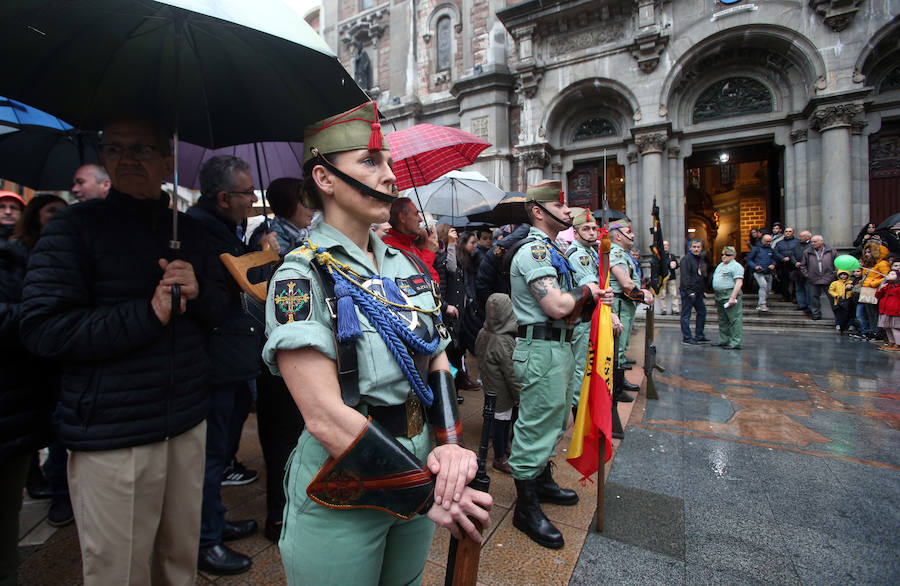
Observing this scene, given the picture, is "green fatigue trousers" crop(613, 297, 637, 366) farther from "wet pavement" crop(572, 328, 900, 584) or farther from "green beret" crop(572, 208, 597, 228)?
"green beret" crop(572, 208, 597, 228)

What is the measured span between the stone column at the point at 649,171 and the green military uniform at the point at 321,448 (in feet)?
44.9

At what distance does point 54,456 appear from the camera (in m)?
3.04

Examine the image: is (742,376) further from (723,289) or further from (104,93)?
(104,93)

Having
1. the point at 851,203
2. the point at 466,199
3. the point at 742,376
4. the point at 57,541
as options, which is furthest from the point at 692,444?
the point at 851,203

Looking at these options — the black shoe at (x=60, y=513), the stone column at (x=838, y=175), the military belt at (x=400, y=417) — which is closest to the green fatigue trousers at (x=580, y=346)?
the military belt at (x=400, y=417)

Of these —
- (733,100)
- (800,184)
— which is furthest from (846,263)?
(733,100)

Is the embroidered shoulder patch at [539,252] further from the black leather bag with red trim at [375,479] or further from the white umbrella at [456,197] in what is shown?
the white umbrella at [456,197]

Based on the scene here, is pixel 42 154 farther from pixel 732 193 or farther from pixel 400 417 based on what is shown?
pixel 732 193

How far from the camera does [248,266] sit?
6.77 feet

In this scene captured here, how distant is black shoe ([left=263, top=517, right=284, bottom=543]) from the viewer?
8.78 ft

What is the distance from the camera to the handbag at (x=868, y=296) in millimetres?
A: 9188

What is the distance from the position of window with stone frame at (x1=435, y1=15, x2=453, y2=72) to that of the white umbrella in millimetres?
13757

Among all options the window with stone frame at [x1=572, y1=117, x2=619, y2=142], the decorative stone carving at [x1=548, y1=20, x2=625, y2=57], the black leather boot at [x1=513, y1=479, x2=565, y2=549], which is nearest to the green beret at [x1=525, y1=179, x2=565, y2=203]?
the black leather boot at [x1=513, y1=479, x2=565, y2=549]

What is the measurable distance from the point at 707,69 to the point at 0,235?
16.2 meters
